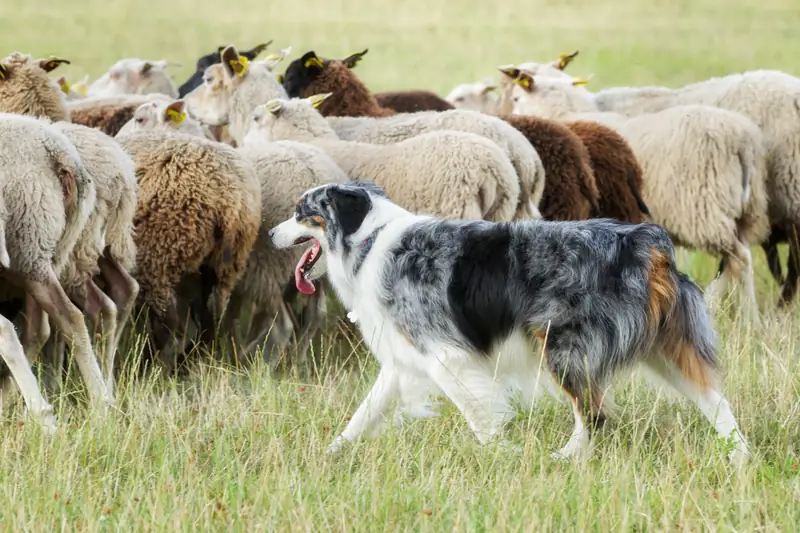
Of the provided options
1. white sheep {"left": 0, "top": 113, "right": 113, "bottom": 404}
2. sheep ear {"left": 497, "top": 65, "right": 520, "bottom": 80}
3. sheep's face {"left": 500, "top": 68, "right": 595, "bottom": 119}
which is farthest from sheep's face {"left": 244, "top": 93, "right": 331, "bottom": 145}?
white sheep {"left": 0, "top": 113, "right": 113, "bottom": 404}

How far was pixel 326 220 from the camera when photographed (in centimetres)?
454

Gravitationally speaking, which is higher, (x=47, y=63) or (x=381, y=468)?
(x=47, y=63)

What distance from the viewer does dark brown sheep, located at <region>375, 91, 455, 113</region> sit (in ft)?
33.1

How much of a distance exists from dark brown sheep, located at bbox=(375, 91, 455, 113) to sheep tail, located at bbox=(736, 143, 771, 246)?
2879 mm

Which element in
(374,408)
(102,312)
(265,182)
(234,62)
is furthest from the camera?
(234,62)

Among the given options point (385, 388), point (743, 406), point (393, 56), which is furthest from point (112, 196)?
point (393, 56)

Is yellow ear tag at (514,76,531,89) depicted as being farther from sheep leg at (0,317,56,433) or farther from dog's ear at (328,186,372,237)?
sheep leg at (0,317,56,433)

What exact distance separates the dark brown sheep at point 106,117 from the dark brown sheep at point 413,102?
2798 millimetres

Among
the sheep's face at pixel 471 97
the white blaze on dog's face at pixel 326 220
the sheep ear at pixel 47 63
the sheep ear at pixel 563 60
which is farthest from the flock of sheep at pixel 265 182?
the sheep's face at pixel 471 97

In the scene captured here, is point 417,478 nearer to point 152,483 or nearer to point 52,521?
point 152,483

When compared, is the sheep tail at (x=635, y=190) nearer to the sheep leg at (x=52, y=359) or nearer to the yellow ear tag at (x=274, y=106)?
the yellow ear tag at (x=274, y=106)

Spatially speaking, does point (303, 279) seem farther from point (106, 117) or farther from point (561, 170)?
point (106, 117)

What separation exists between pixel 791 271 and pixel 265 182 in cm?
421

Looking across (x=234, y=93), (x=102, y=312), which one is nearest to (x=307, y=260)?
(x=102, y=312)
